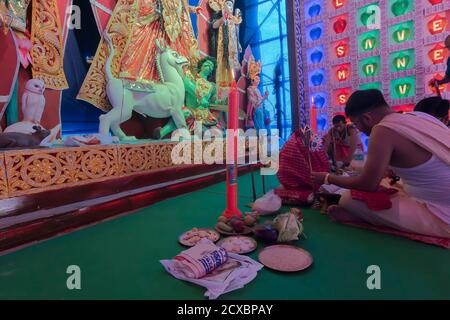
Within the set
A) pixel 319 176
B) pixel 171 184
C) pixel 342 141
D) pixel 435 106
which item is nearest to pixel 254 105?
pixel 342 141

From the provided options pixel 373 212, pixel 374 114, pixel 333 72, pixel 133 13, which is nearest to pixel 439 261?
pixel 373 212

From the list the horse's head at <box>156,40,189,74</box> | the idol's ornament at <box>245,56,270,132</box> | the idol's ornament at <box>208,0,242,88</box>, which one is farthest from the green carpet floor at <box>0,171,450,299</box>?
the idol's ornament at <box>245,56,270,132</box>

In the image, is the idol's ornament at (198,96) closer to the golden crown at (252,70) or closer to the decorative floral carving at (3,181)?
the golden crown at (252,70)

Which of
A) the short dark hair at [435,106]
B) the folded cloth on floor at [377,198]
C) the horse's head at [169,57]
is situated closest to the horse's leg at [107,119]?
the horse's head at [169,57]

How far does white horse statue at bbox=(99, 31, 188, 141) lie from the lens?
2258 millimetres

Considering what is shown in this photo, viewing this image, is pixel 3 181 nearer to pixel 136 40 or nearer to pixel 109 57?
pixel 109 57

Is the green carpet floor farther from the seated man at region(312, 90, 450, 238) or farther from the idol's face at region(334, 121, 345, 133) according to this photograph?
the idol's face at region(334, 121, 345, 133)

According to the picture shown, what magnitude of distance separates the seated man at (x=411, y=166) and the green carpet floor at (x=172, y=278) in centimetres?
13

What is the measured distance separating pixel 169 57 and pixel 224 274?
264cm

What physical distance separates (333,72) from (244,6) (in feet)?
9.34

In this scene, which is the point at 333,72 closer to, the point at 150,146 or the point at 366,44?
the point at 366,44

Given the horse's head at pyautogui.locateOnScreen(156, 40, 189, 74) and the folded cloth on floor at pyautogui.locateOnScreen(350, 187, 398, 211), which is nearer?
the folded cloth on floor at pyautogui.locateOnScreen(350, 187, 398, 211)

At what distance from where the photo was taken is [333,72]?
20.1 ft

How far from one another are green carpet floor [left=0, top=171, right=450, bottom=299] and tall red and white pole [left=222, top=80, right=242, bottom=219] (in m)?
0.23
